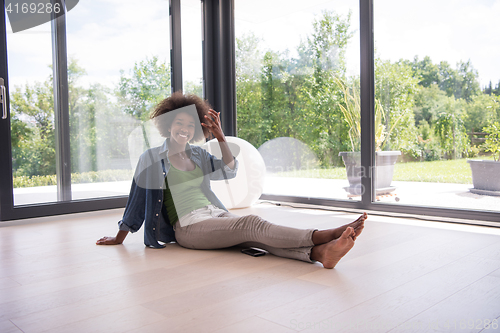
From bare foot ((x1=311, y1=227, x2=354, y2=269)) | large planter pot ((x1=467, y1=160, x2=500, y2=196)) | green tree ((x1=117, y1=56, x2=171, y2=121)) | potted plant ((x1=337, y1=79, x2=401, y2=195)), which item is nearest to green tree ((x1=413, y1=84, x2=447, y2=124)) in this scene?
potted plant ((x1=337, y1=79, x2=401, y2=195))

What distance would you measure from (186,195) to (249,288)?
2.66ft

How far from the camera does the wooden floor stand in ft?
4.23

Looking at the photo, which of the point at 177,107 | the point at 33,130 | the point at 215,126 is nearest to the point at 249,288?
the point at 215,126

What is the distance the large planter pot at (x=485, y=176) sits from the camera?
2973mm

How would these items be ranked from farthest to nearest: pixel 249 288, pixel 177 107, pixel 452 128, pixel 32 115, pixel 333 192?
pixel 333 192 < pixel 32 115 < pixel 452 128 < pixel 177 107 < pixel 249 288

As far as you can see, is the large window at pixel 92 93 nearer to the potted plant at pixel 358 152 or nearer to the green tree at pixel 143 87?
the green tree at pixel 143 87

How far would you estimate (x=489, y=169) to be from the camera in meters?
3.02

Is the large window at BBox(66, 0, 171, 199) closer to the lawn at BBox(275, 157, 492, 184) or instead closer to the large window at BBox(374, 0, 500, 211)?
the large window at BBox(374, 0, 500, 211)

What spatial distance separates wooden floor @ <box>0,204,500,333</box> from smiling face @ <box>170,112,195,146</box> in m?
0.64

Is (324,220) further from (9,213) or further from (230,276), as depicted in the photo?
(9,213)

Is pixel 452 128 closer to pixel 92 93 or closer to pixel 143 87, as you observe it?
pixel 143 87

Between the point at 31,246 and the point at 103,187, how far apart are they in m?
1.39

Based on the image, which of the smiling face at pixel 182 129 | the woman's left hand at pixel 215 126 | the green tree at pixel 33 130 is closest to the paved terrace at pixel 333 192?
the green tree at pixel 33 130

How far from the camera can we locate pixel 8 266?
6.71 ft
